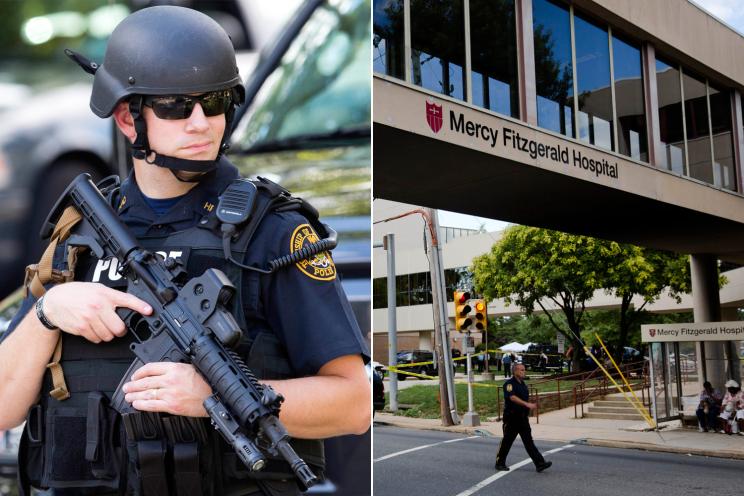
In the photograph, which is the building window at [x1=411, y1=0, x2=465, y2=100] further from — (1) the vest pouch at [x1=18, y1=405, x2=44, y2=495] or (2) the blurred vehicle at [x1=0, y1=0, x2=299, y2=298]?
(1) the vest pouch at [x1=18, y1=405, x2=44, y2=495]

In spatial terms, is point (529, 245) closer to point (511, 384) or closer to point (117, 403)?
point (511, 384)

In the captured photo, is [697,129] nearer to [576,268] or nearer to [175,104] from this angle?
[175,104]

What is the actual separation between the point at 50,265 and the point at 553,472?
10.8m

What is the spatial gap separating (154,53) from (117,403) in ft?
2.56

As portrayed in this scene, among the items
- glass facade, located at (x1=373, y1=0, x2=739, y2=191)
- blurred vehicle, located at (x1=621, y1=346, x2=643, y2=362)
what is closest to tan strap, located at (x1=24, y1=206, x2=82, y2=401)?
glass facade, located at (x1=373, y1=0, x2=739, y2=191)

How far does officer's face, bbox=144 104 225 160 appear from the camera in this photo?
71.0 inches

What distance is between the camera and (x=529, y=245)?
30.4 meters

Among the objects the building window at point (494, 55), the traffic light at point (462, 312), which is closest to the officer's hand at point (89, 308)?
the building window at point (494, 55)

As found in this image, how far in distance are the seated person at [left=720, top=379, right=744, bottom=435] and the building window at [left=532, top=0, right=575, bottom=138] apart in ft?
24.9

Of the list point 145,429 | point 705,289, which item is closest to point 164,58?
point 145,429

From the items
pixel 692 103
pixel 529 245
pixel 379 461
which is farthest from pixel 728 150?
pixel 529 245

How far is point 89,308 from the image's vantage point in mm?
1692

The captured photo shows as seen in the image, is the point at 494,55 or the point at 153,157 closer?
the point at 153,157

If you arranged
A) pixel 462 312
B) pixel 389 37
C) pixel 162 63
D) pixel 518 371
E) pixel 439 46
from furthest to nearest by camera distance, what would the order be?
pixel 462 312 < pixel 518 371 < pixel 439 46 < pixel 389 37 < pixel 162 63
